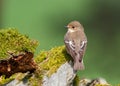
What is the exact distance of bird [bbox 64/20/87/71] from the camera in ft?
27.0

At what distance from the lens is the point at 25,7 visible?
11.4m

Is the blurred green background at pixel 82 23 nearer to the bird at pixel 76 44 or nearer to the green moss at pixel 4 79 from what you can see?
the bird at pixel 76 44

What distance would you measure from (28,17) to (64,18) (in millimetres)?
536

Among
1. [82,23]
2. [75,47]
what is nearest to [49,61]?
[75,47]

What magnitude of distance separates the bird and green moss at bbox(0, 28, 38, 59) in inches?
29.3

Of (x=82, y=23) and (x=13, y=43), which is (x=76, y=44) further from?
(x=82, y=23)

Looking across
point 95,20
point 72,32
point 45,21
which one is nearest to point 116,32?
point 95,20

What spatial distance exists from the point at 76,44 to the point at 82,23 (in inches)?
101

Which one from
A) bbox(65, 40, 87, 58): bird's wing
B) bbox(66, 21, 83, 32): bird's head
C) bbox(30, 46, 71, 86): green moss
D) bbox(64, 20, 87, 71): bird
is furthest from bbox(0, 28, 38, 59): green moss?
bbox(66, 21, 83, 32): bird's head

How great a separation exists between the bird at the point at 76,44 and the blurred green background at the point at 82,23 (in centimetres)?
188

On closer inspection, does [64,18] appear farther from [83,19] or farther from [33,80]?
[33,80]

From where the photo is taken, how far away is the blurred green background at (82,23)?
11328mm

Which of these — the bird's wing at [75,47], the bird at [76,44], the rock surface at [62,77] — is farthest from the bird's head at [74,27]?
the rock surface at [62,77]

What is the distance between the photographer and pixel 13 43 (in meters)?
7.31
